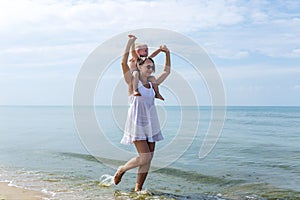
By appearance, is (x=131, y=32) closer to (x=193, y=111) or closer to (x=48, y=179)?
(x=193, y=111)

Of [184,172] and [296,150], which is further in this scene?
[296,150]

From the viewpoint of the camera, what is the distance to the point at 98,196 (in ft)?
22.6

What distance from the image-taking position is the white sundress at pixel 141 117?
634cm

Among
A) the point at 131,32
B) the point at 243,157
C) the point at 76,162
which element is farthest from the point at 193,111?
the point at 243,157

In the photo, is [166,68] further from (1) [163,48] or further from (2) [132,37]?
(2) [132,37]

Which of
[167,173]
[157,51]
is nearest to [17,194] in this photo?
[157,51]

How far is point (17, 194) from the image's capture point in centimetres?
690

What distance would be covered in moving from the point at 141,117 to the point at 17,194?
103 inches

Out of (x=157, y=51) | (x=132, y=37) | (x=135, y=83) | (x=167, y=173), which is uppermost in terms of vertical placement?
(x=132, y=37)

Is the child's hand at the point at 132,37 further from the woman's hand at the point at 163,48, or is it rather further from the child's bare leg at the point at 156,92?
the child's bare leg at the point at 156,92

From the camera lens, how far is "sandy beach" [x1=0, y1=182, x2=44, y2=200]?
6.64 meters

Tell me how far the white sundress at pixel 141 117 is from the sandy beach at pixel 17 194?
1856 millimetres

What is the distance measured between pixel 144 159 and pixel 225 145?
9820mm

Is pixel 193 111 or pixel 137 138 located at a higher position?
pixel 193 111
